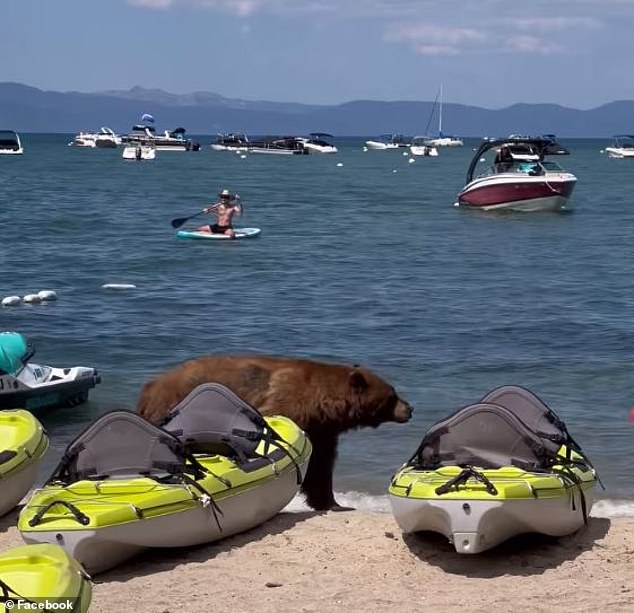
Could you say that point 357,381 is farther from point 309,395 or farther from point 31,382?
point 31,382

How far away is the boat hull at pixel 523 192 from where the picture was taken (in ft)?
133

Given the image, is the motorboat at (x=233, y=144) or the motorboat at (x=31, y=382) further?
the motorboat at (x=233, y=144)

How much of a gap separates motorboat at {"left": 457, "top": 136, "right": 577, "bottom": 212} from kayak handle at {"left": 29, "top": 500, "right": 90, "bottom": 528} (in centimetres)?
3382

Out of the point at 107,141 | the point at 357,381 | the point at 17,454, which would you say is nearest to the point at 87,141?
the point at 107,141

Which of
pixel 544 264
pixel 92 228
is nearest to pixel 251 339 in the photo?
pixel 544 264

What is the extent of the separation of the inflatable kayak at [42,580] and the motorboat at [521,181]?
3511 cm

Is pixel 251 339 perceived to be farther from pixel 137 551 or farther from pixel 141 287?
pixel 137 551

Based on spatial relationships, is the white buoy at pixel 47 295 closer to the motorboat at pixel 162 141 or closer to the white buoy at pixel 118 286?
the white buoy at pixel 118 286

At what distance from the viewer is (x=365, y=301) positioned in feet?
76.5

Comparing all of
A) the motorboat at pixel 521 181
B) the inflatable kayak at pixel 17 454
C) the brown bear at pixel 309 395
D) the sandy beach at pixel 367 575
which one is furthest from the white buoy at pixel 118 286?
the motorboat at pixel 521 181

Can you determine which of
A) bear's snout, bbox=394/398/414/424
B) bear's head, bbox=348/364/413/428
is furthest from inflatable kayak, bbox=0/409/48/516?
bear's snout, bbox=394/398/414/424

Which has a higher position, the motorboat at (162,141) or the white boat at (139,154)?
the white boat at (139,154)

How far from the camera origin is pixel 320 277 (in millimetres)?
27156

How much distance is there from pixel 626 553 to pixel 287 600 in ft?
7.41
